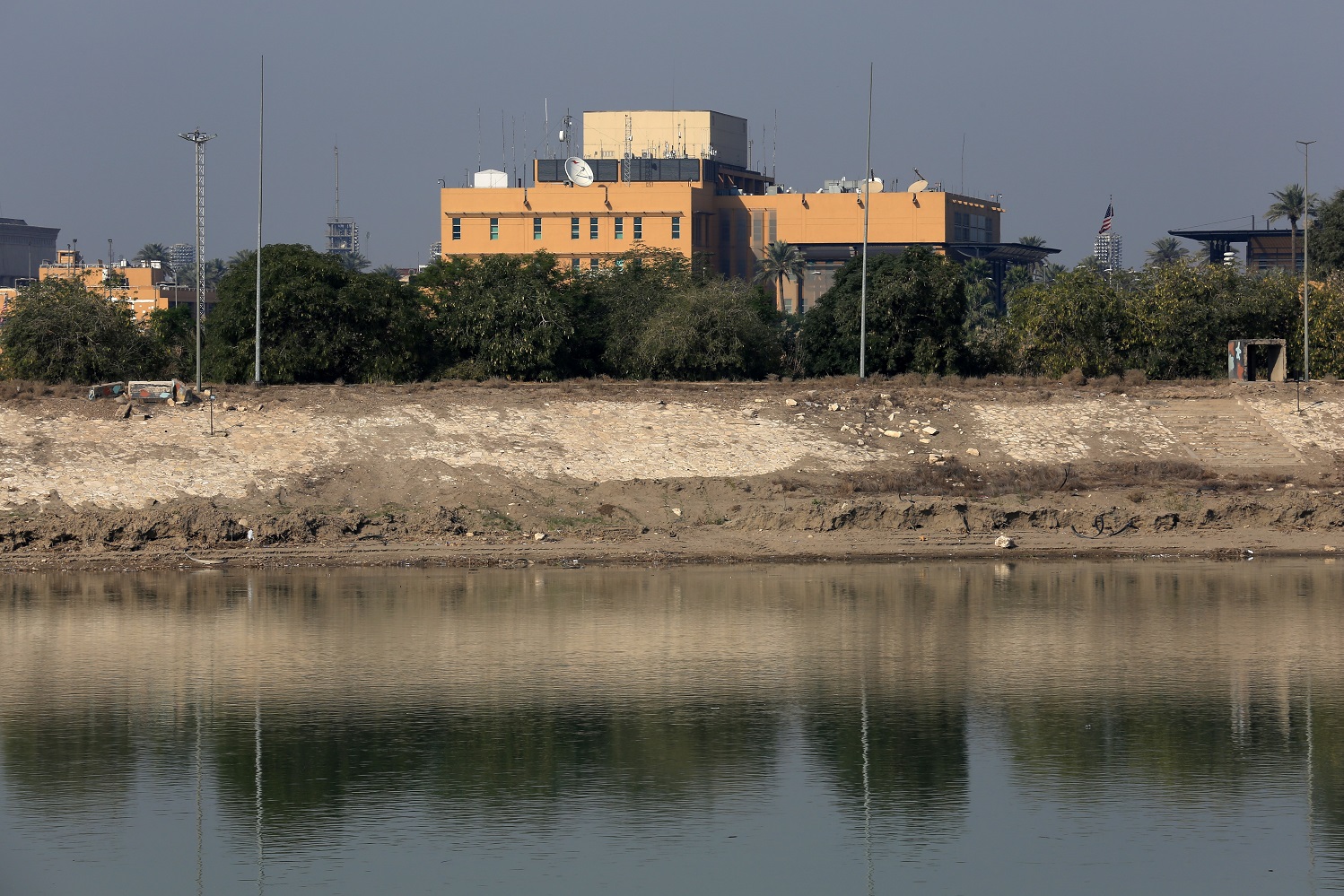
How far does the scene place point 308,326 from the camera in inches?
2288

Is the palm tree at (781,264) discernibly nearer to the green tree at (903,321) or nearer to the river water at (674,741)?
the green tree at (903,321)

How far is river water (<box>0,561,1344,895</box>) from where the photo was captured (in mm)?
16328

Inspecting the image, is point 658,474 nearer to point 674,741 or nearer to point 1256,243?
point 674,741

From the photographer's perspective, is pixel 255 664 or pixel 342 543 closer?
pixel 255 664

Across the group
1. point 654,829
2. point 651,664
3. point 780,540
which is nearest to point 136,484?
point 780,540

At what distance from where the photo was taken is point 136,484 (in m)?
42.5

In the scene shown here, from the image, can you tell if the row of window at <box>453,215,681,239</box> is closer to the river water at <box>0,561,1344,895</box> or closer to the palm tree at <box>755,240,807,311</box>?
the palm tree at <box>755,240,807,311</box>

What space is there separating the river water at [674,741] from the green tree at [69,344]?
26678 mm

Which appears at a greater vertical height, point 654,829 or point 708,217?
point 708,217

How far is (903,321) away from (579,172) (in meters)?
98.3

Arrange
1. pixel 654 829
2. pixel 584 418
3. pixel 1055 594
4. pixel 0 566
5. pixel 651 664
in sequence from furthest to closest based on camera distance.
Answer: pixel 584 418 < pixel 0 566 < pixel 1055 594 < pixel 651 664 < pixel 654 829

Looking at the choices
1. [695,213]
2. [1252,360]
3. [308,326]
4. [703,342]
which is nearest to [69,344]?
[308,326]

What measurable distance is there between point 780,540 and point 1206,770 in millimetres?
21669

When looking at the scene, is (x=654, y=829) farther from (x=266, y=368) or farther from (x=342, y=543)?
(x=266, y=368)
